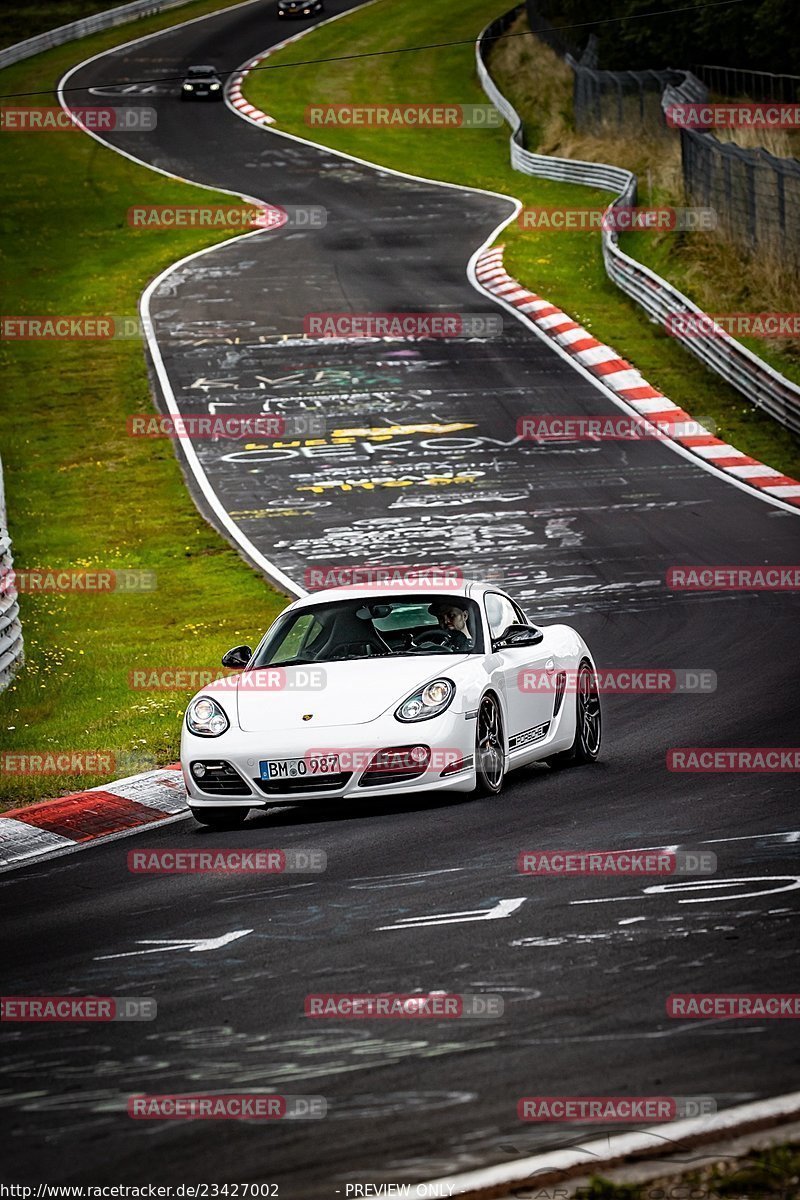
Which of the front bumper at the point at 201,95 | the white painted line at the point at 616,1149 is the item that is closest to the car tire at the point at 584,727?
the white painted line at the point at 616,1149

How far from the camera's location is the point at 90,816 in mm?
11070

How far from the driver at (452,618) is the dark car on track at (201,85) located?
5217cm

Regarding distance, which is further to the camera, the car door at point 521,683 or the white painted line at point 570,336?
the white painted line at point 570,336

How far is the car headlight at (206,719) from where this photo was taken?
10.6 m

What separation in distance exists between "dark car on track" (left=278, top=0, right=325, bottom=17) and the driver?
225 ft

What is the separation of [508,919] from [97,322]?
29084 mm

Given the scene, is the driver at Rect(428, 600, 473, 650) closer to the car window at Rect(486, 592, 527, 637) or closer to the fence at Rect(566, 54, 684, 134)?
the car window at Rect(486, 592, 527, 637)

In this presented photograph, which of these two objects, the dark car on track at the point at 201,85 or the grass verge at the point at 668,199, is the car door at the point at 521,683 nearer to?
the grass verge at the point at 668,199

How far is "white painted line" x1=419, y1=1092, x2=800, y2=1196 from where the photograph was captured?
15.8 ft

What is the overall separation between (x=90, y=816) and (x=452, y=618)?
2.57 meters

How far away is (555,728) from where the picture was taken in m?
11.6

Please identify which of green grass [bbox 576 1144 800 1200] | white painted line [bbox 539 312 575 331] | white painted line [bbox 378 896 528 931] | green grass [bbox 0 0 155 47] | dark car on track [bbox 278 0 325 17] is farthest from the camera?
dark car on track [bbox 278 0 325 17]

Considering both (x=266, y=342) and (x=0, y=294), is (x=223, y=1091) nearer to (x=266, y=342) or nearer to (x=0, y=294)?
(x=266, y=342)

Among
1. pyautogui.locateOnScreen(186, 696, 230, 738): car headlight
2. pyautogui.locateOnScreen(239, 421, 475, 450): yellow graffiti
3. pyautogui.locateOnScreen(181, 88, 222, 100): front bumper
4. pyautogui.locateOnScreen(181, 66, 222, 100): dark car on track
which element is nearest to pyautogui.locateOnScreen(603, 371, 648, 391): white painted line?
pyautogui.locateOnScreen(239, 421, 475, 450): yellow graffiti
